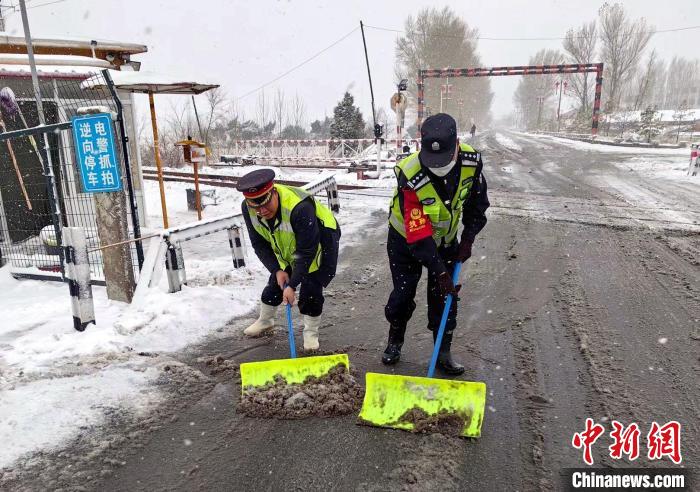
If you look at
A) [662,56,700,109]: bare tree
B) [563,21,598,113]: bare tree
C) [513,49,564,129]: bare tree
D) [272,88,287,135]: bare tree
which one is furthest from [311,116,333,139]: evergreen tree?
[662,56,700,109]: bare tree

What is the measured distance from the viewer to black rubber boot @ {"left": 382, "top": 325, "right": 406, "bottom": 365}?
3.45m

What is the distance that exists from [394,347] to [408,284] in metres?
0.52

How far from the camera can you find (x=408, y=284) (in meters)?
3.36

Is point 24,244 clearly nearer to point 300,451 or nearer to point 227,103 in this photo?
point 300,451

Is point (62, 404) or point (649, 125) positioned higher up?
point (649, 125)

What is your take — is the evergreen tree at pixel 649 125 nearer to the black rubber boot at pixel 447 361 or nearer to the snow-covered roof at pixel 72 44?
the snow-covered roof at pixel 72 44

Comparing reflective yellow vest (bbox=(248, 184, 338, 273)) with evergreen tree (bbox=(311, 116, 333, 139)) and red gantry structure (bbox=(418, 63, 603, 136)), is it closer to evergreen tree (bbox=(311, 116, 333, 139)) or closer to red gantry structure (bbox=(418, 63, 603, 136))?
red gantry structure (bbox=(418, 63, 603, 136))

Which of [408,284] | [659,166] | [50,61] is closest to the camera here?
[408,284]

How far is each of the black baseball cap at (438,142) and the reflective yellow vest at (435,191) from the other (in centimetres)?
12

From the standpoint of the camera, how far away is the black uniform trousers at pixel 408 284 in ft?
10.8

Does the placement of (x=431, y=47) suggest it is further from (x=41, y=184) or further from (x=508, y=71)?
(x=41, y=184)

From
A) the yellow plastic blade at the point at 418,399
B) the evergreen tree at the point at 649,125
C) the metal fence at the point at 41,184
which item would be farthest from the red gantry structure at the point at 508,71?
the yellow plastic blade at the point at 418,399

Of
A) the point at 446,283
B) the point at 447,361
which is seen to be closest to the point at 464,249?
the point at 446,283

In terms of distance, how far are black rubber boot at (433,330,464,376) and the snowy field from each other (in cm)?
197
